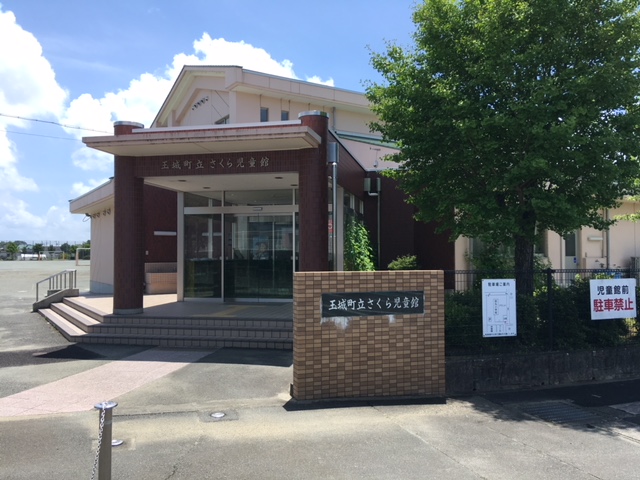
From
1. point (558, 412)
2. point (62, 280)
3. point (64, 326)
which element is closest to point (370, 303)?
point (558, 412)

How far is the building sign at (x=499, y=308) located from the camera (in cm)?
753

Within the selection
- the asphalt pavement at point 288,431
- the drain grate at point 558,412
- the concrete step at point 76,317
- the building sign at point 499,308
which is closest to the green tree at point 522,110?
the building sign at point 499,308

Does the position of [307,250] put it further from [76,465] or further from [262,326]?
[76,465]

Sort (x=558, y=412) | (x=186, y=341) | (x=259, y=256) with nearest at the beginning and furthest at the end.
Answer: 1. (x=558, y=412)
2. (x=186, y=341)
3. (x=259, y=256)

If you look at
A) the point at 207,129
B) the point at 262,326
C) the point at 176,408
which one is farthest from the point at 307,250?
the point at 176,408

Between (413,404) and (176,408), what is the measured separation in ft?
9.91

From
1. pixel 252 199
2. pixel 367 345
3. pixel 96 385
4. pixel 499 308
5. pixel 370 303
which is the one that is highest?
pixel 252 199

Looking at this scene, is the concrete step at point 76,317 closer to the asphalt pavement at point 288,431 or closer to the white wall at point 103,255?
the asphalt pavement at point 288,431

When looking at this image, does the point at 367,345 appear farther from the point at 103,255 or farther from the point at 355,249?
the point at 103,255

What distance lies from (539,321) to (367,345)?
325 cm

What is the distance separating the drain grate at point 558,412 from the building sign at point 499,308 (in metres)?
1.23

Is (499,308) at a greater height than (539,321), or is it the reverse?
(499,308)

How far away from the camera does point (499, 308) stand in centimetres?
759

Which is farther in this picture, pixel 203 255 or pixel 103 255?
pixel 103 255
